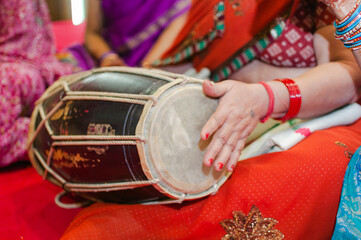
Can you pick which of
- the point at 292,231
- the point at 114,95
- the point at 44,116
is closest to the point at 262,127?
the point at 292,231

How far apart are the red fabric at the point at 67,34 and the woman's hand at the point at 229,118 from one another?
206 centimetres

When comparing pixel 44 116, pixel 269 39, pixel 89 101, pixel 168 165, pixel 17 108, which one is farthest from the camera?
pixel 17 108

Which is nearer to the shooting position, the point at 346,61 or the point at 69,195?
the point at 346,61

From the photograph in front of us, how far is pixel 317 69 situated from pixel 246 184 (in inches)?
13.9

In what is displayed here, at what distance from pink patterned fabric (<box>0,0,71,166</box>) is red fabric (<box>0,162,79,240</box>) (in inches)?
4.1

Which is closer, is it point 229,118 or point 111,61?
point 229,118

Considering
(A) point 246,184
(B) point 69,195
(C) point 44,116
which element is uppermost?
(C) point 44,116

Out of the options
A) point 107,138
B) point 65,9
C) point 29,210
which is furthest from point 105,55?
point 65,9

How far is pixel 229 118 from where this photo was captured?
2.48 feet

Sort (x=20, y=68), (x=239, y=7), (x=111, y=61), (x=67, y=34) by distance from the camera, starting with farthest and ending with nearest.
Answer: (x=67, y=34)
(x=111, y=61)
(x=20, y=68)
(x=239, y=7)

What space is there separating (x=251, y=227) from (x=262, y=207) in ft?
0.16

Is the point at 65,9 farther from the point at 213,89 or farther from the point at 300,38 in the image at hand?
the point at 213,89

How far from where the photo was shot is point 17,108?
121cm

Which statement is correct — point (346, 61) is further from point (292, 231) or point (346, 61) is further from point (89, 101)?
point (89, 101)
